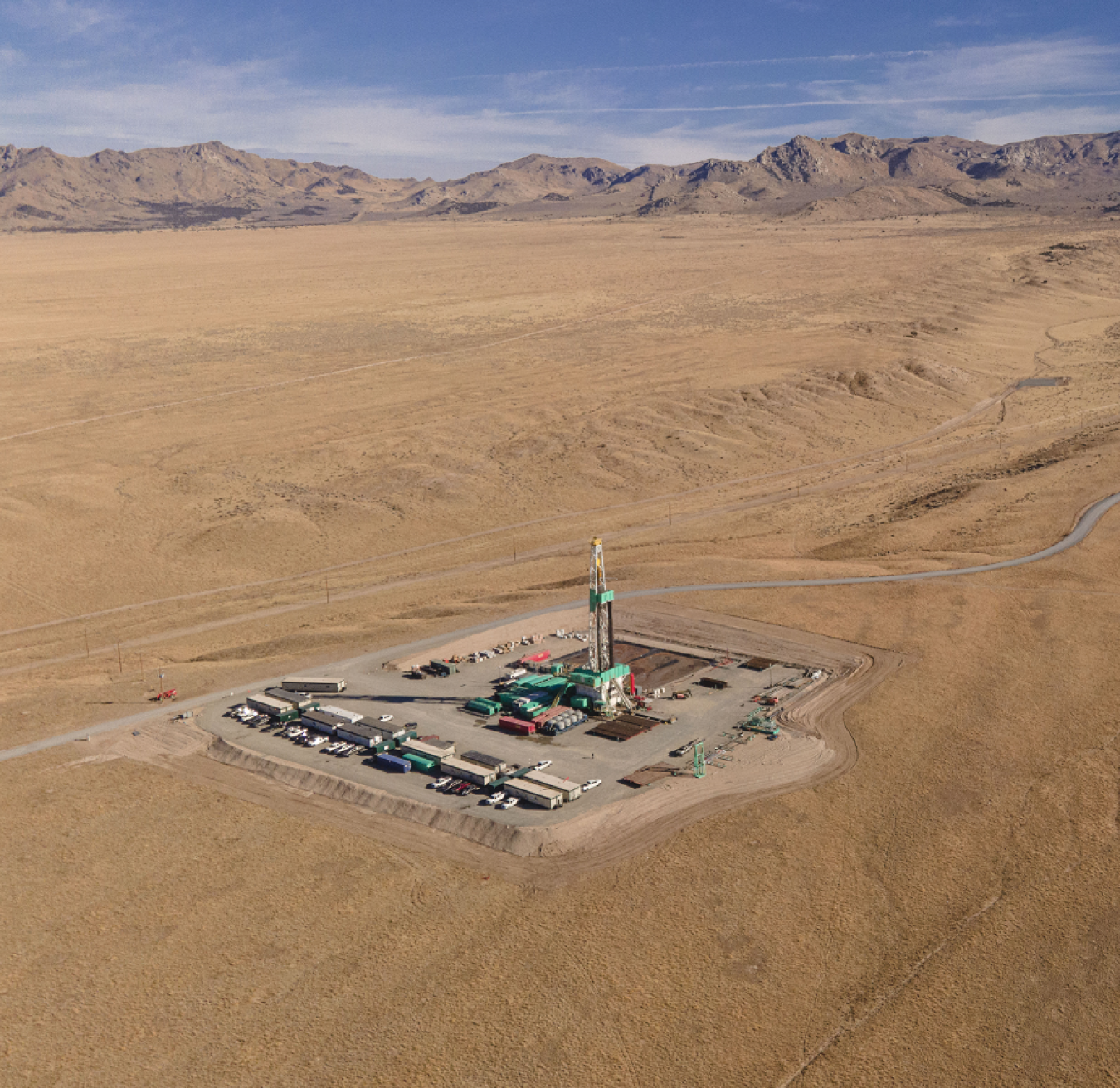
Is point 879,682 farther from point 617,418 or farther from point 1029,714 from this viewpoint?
point 617,418

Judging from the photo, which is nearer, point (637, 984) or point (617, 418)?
point (637, 984)

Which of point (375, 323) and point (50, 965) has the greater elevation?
point (375, 323)

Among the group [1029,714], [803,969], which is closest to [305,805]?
[803,969]

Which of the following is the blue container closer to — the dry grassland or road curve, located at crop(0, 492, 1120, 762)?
the dry grassland

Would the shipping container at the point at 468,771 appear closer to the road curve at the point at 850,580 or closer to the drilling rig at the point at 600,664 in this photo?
the drilling rig at the point at 600,664

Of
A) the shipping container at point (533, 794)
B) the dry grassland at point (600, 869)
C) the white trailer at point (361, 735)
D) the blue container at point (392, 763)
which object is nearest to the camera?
the dry grassland at point (600, 869)

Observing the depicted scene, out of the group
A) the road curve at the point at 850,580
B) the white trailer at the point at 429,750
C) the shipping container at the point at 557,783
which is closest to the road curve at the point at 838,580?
the road curve at the point at 850,580

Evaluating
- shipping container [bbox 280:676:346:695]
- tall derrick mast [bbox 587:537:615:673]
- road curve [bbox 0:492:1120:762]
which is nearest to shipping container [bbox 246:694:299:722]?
shipping container [bbox 280:676:346:695]
